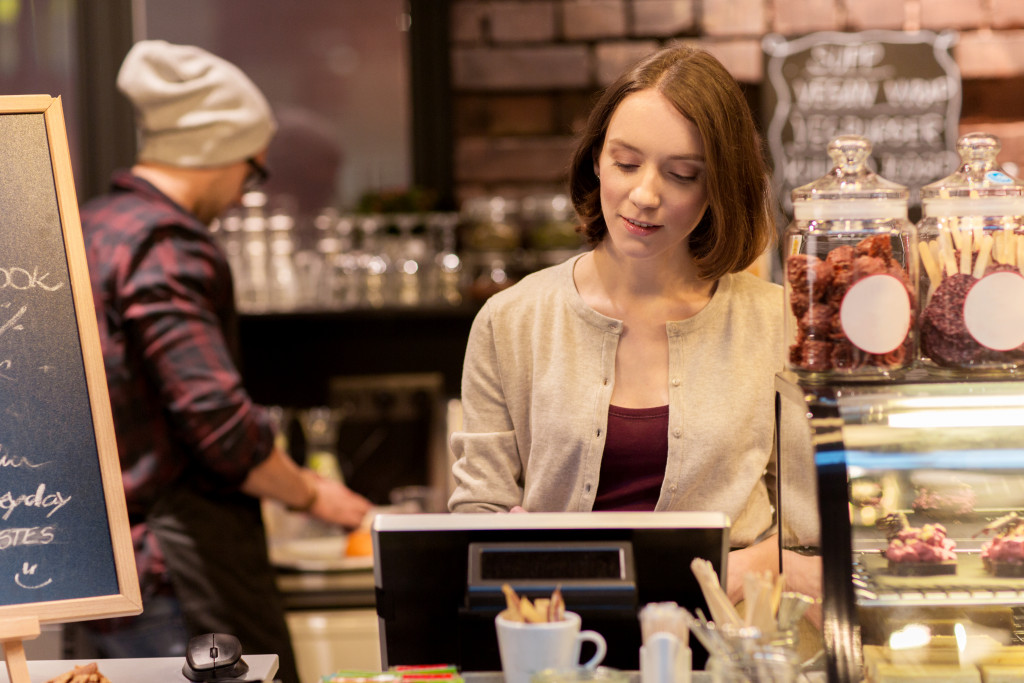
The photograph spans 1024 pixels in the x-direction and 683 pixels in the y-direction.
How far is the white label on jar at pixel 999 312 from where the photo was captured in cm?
126

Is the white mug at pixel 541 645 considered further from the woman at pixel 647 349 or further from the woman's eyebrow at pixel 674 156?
the woman's eyebrow at pixel 674 156

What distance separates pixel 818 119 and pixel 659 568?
102 inches

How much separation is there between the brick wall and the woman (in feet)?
5.57

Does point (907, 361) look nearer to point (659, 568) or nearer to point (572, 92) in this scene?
point (659, 568)

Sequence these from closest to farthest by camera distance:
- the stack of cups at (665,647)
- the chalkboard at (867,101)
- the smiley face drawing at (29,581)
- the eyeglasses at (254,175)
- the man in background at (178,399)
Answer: the stack of cups at (665,647)
the smiley face drawing at (29,581)
the man in background at (178,399)
the eyeglasses at (254,175)
the chalkboard at (867,101)

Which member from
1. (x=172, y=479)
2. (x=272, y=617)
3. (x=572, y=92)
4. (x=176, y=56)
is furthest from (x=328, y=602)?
(x=572, y=92)

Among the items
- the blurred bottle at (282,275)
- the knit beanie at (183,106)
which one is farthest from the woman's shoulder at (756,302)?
the blurred bottle at (282,275)

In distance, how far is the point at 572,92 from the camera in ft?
11.3

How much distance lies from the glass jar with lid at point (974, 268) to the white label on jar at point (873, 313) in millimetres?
89

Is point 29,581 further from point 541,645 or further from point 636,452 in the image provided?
point 636,452

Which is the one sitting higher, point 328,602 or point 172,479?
point 172,479

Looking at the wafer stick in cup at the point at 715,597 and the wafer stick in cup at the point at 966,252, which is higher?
the wafer stick in cup at the point at 966,252

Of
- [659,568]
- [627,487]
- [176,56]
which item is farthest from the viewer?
[176,56]

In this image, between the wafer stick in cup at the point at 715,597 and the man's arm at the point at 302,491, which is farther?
the man's arm at the point at 302,491
